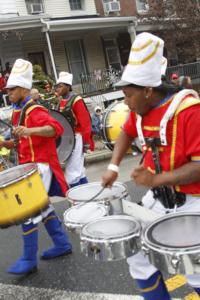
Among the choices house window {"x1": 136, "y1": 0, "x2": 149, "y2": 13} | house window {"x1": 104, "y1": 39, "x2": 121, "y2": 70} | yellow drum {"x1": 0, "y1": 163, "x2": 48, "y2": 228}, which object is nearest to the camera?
yellow drum {"x1": 0, "y1": 163, "x2": 48, "y2": 228}

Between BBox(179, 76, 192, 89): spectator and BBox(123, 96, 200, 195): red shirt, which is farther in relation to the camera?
BBox(179, 76, 192, 89): spectator

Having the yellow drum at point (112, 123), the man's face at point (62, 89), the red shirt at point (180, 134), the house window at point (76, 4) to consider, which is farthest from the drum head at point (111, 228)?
the house window at point (76, 4)

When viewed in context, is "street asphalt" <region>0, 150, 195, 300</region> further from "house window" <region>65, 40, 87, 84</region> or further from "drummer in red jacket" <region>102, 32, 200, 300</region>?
"house window" <region>65, 40, 87, 84</region>

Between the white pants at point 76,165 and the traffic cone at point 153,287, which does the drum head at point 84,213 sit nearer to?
the traffic cone at point 153,287

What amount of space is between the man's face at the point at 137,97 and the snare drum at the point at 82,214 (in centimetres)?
67

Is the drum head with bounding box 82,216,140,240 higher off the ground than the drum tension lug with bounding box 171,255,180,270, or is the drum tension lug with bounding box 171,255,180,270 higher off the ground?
the drum head with bounding box 82,216,140,240

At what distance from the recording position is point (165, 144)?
279 centimetres

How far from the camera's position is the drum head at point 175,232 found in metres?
2.39

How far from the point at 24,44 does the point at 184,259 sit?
1838 centimetres

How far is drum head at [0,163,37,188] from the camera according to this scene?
13.1 ft

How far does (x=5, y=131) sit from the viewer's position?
5562mm

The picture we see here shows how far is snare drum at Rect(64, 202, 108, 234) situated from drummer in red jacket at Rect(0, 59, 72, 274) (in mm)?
1355

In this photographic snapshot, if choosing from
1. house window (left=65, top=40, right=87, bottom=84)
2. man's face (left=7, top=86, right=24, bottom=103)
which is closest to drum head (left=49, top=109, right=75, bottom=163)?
man's face (left=7, top=86, right=24, bottom=103)

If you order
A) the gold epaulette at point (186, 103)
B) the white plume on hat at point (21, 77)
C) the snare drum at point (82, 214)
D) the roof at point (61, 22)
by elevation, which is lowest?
the snare drum at point (82, 214)
